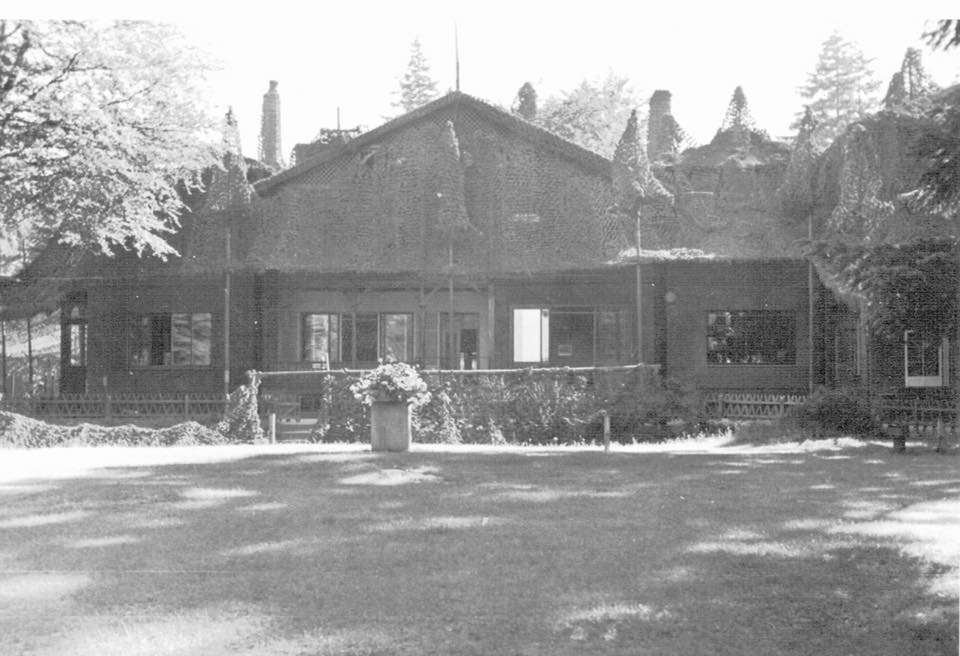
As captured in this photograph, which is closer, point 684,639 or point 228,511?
point 684,639

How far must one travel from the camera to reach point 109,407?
72.1 ft

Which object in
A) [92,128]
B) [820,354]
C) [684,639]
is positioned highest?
[92,128]

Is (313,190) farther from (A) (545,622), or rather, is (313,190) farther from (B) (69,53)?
(A) (545,622)

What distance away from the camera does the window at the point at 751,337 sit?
23609 millimetres

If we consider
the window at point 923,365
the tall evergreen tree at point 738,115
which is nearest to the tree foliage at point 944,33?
the window at point 923,365

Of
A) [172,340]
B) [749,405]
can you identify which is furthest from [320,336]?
[749,405]

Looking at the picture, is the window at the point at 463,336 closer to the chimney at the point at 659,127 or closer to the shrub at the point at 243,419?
the chimney at the point at 659,127

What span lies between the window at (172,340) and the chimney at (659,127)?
12894 mm

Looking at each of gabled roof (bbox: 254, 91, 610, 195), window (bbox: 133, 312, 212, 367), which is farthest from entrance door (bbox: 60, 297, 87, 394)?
gabled roof (bbox: 254, 91, 610, 195)

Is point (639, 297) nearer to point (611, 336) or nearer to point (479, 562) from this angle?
point (611, 336)

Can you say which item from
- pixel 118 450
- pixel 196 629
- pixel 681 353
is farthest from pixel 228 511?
pixel 681 353

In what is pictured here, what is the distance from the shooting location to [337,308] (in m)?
26.5

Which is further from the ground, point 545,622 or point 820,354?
point 820,354

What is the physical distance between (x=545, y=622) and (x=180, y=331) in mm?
23464
